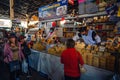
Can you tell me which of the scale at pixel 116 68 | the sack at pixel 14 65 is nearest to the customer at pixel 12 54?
the sack at pixel 14 65

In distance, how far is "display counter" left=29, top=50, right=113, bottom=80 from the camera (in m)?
3.97

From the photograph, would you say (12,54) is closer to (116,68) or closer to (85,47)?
(85,47)

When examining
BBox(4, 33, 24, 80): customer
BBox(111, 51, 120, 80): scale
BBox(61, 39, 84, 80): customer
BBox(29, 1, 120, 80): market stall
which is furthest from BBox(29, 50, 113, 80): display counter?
BBox(4, 33, 24, 80): customer

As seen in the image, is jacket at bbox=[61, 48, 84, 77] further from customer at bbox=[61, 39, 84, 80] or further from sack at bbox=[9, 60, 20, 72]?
sack at bbox=[9, 60, 20, 72]

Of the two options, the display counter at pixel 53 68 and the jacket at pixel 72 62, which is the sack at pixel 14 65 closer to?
the display counter at pixel 53 68

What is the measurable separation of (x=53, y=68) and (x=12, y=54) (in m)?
1.61

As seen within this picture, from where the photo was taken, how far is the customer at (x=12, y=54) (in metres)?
4.70

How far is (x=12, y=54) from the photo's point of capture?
475 cm

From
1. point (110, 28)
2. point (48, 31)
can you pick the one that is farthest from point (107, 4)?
point (48, 31)

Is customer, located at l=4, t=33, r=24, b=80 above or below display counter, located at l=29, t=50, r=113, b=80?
above

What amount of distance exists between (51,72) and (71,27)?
593cm

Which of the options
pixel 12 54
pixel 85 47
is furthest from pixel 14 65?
pixel 85 47

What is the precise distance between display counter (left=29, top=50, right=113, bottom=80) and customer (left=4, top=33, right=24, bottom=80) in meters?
1.26

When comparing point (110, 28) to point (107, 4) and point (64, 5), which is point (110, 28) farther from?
point (107, 4)
